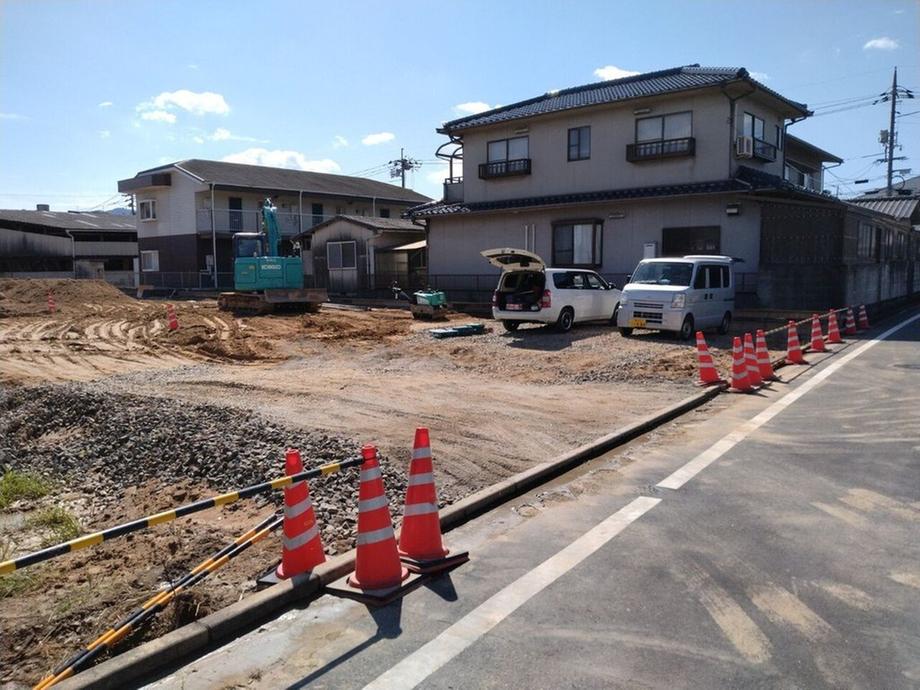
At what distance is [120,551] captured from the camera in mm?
5793

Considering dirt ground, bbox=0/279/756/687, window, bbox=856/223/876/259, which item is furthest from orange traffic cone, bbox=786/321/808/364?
window, bbox=856/223/876/259

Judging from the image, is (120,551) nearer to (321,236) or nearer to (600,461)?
(600,461)

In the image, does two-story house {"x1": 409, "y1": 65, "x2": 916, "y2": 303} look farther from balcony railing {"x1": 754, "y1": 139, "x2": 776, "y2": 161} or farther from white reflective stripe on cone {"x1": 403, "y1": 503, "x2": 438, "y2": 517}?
white reflective stripe on cone {"x1": 403, "y1": 503, "x2": 438, "y2": 517}

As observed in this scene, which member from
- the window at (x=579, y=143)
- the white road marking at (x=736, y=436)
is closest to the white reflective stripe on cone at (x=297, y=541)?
the white road marking at (x=736, y=436)

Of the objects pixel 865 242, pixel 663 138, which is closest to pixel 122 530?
pixel 663 138

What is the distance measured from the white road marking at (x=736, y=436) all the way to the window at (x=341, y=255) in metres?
23.1

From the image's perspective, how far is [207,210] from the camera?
40594mm

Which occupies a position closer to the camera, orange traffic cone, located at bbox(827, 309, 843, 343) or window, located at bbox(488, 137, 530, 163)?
orange traffic cone, located at bbox(827, 309, 843, 343)

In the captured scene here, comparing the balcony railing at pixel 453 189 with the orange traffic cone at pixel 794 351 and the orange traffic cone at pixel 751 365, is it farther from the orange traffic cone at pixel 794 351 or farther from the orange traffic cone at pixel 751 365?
the orange traffic cone at pixel 751 365

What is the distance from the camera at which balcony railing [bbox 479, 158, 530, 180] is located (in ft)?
88.3

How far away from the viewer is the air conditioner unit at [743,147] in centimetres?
2202

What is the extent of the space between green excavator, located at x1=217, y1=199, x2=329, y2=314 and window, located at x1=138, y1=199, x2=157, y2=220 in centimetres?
2076

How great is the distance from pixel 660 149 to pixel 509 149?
641 cm

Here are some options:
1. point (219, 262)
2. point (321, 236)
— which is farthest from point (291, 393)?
point (219, 262)
